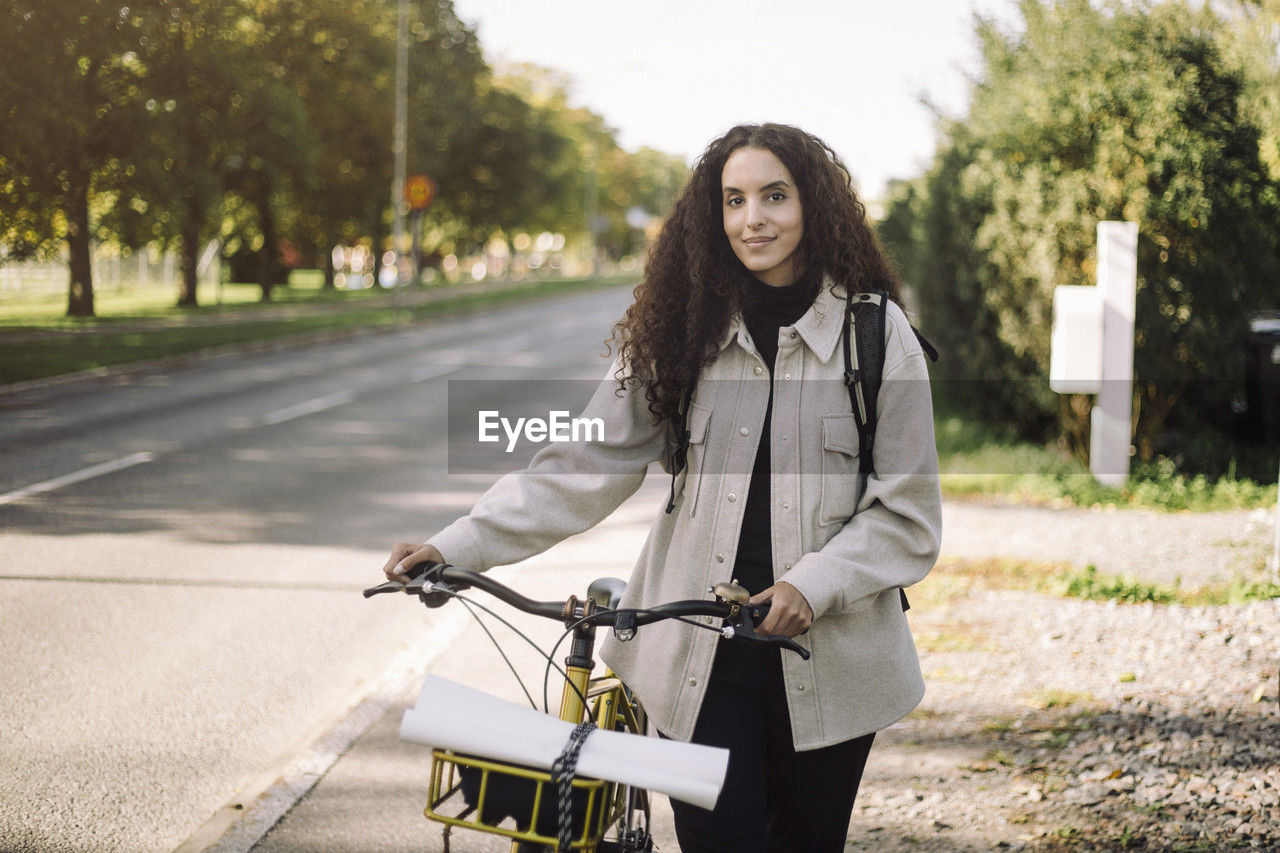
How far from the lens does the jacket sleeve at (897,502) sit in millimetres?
2348

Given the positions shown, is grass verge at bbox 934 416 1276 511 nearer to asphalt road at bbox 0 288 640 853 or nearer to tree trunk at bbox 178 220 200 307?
asphalt road at bbox 0 288 640 853

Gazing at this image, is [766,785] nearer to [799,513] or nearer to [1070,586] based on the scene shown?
[799,513]

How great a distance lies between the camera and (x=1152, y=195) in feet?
32.6

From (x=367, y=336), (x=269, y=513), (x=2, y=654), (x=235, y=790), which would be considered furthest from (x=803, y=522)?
(x=367, y=336)

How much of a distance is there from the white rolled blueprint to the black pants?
50 cm

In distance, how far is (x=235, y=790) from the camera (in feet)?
13.8

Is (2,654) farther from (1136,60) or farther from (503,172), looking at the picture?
(503,172)

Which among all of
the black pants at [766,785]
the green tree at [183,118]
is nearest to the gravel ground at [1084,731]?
the black pants at [766,785]

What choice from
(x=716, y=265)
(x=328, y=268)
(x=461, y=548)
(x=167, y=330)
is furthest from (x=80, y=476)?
(x=328, y=268)

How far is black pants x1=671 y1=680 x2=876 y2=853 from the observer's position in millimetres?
2363

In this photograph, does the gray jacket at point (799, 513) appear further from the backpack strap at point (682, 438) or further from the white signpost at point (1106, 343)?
the white signpost at point (1106, 343)

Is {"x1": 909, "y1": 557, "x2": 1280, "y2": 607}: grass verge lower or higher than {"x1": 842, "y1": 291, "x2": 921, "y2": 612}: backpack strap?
lower

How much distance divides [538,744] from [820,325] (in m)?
1.02

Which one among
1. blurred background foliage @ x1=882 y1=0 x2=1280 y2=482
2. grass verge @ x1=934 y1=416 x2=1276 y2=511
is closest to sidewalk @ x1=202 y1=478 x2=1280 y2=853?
grass verge @ x1=934 y1=416 x2=1276 y2=511
